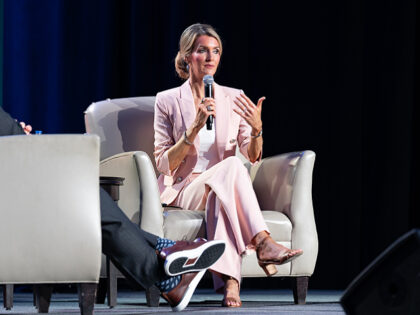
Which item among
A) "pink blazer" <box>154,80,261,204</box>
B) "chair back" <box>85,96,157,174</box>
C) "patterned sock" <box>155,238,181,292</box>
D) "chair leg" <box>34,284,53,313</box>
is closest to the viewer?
"patterned sock" <box>155,238,181,292</box>

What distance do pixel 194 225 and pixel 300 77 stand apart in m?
1.71

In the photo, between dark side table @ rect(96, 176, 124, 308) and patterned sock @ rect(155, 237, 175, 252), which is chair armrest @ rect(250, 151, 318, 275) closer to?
dark side table @ rect(96, 176, 124, 308)

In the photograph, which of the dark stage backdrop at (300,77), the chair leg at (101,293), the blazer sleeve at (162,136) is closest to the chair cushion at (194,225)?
the blazer sleeve at (162,136)

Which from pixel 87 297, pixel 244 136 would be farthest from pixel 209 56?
pixel 87 297

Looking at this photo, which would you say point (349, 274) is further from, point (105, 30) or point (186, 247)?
point (186, 247)

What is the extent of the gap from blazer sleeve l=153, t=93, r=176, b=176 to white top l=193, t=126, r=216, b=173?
115 millimetres

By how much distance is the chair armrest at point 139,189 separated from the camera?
2.77 m

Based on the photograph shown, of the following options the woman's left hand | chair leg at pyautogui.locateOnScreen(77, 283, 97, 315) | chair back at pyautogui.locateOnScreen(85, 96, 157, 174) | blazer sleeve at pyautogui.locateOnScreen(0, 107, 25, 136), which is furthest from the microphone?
chair leg at pyautogui.locateOnScreen(77, 283, 97, 315)

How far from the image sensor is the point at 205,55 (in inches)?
128

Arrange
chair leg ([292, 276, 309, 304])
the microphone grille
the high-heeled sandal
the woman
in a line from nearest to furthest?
1. the high-heeled sandal
2. the woman
3. chair leg ([292, 276, 309, 304])
4. the microphone grille

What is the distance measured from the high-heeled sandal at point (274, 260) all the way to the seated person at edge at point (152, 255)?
49 centimetres

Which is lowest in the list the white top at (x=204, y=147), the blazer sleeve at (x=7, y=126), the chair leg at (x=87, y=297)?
the chair leg at (x=87, y=297)

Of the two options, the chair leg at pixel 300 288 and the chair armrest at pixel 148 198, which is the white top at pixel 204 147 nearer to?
the chair armrest at pixel 148 198

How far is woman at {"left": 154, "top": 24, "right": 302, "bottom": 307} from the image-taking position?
271 centimetres
